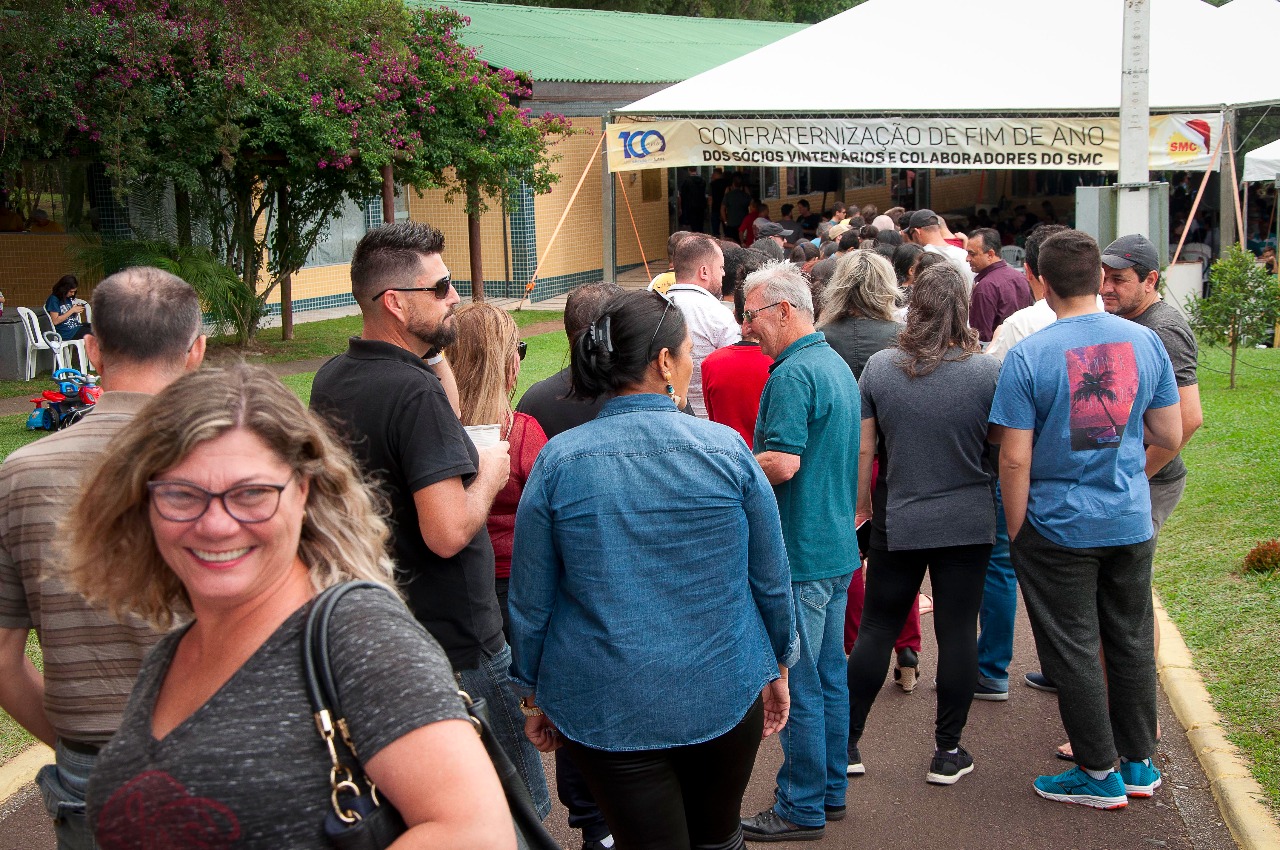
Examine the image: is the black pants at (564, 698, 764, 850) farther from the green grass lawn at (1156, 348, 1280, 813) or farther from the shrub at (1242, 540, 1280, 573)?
the shrub at (1242, 540, 1280, 573)

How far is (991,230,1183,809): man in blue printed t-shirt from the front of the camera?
411 cm


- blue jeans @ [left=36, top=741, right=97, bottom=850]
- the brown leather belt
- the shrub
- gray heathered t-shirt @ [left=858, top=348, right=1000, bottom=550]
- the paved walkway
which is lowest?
the paved walkway

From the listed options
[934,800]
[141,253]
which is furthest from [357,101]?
[934,800]

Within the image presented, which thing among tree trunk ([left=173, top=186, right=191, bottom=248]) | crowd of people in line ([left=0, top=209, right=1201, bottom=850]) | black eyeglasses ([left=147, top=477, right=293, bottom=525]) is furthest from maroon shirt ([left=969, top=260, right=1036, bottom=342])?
tree trunk ([left=173, top=186, right=191, bottom=248])

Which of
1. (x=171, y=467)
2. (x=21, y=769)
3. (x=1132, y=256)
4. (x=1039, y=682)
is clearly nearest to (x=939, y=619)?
(x=1039, y=682)

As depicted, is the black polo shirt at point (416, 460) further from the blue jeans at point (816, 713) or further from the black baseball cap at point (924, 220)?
the black baseball cap at point (924, 220)

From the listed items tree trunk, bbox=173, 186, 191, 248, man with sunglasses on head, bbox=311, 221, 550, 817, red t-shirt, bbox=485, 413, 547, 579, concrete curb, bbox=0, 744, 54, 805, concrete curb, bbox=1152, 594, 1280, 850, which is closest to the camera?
man with sunglasses on head, bbox=311, 221, 550, 817

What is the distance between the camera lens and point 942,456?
4402mm

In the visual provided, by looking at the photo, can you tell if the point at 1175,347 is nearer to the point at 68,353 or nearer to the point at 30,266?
the point at 68,353

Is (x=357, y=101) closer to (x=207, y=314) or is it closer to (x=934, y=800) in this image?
(x=207, y=314)

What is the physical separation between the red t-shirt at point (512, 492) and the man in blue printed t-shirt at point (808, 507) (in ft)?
2.52

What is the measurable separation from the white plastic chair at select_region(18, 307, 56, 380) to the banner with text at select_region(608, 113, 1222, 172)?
276 inches

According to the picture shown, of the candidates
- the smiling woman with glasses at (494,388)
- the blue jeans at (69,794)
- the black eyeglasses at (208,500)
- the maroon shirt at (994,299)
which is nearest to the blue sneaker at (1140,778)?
the smiling woman with glasses at (494,388)

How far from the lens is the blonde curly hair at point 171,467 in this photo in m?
1.84
